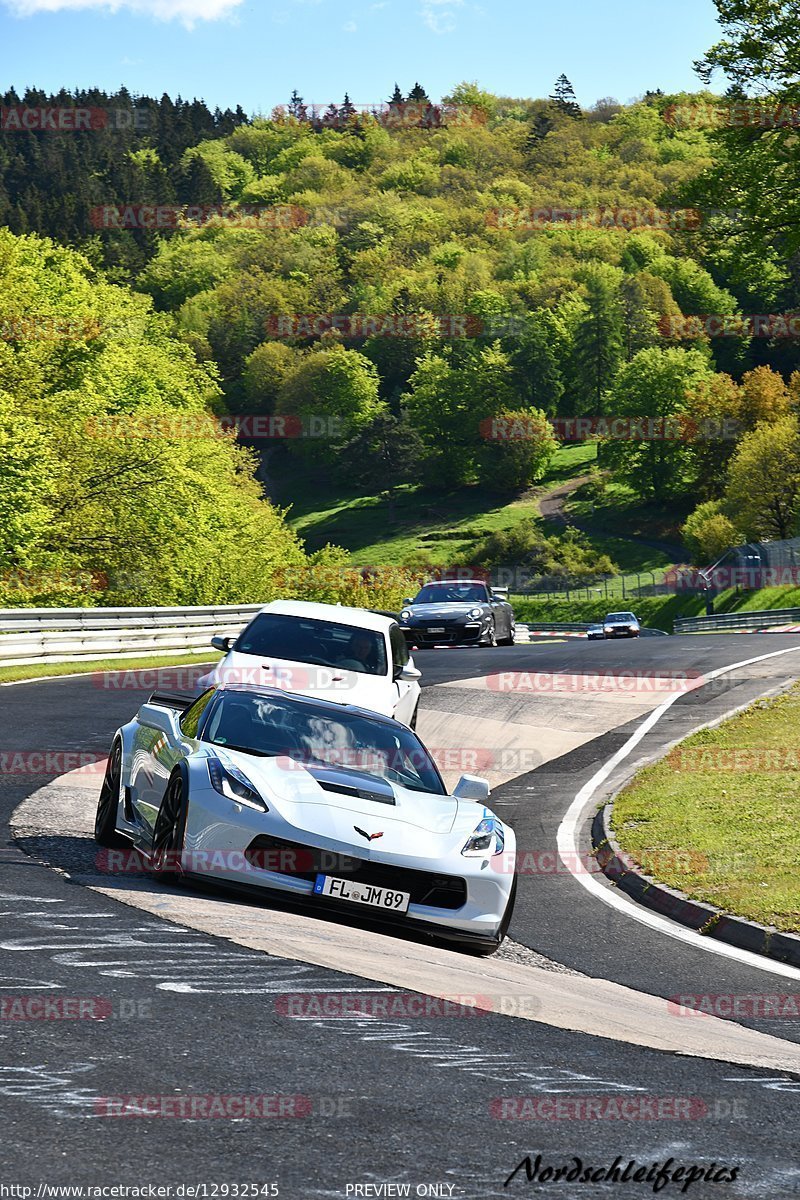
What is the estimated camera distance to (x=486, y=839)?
29.1 feet

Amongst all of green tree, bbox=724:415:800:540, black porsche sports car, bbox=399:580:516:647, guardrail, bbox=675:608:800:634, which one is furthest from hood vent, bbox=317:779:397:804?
green tree, bbox=724:415:800:540

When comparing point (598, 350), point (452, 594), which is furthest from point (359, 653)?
point (598, 350)

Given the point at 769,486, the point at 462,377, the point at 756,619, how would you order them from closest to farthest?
the point at 756,619, the point at 769,486, the point at 462,377

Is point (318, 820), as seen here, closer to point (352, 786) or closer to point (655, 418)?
point (352, 786)

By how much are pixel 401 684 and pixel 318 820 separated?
292 inches

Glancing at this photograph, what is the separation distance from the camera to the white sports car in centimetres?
1492

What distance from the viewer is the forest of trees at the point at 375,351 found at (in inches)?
1483

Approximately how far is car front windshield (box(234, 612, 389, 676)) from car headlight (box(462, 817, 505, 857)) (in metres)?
6.28

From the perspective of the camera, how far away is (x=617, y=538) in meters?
119

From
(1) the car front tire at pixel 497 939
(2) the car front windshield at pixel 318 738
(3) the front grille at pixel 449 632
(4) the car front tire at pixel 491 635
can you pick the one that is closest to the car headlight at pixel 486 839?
(1) the car front tire at pixel 497 939

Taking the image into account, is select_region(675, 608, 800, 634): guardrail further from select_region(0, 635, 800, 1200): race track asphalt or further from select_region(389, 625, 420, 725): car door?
select_region(0, 635, 800, 1200): race track asphalt

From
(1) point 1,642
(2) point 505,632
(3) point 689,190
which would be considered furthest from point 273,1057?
(3) point 689,190

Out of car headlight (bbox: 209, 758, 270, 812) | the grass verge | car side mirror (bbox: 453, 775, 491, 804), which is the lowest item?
the grass verge

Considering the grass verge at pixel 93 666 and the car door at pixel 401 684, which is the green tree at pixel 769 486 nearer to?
the grass verge at pixel 93 666
